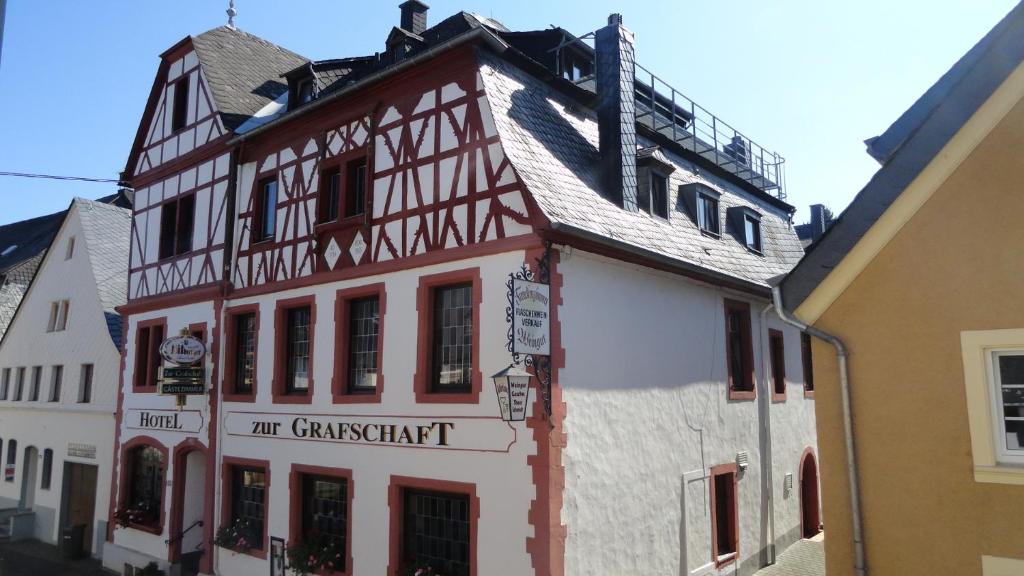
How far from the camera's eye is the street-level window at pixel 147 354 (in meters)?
18.2

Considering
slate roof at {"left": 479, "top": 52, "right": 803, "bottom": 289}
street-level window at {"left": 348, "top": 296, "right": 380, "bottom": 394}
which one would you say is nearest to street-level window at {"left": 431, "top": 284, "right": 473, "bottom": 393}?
street-level window at {"left": 348, "top": 296, "right": 380, "bottom": 394}

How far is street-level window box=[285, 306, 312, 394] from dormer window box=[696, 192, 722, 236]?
8421mm

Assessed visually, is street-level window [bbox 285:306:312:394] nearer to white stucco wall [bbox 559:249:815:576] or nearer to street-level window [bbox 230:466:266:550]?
street-level window [bbox 230:466:266:550]

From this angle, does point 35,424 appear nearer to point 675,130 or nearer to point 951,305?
point 675,130

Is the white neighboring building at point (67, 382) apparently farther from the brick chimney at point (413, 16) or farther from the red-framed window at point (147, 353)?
the brick chimney at point (413, 16)

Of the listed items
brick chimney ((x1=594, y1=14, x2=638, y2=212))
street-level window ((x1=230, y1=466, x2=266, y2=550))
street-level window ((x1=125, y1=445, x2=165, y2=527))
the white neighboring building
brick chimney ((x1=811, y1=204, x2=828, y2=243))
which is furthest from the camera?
brick chimney ((x1=811, y1=204, x2=828, y2=243))

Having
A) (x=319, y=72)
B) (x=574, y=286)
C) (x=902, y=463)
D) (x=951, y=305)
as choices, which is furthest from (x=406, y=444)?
(x=319, y=72)

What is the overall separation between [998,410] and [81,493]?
23557mm

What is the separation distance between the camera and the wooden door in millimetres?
21578

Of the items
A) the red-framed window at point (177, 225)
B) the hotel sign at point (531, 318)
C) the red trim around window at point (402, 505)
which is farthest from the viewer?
the red-framed window at point (177, 225)

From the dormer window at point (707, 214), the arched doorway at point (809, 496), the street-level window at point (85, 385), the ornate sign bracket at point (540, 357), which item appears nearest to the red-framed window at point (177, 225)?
the street-level window at point (85, 385)

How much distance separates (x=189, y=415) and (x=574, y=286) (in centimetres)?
1035

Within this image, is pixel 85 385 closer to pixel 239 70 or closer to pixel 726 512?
Answer: pixel 239 70

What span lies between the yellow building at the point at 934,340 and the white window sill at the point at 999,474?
0.04ft
